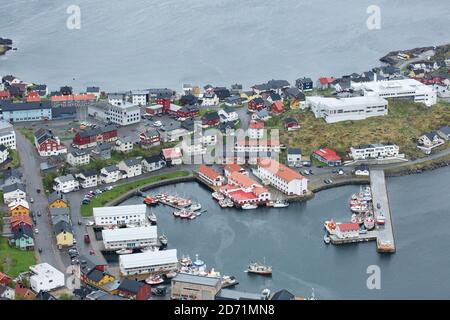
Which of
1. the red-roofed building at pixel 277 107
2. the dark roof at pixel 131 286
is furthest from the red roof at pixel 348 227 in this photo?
the red-roofed building at pixel 277 107

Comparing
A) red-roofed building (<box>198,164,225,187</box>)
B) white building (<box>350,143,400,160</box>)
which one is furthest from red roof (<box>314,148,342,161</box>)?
red-roofed building (<box>198,164,225,187</box>)

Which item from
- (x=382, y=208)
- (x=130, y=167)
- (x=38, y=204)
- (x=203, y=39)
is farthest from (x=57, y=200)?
(x=203, y=39)

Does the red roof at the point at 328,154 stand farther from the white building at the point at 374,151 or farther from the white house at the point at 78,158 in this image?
the white house at the point at 78,158

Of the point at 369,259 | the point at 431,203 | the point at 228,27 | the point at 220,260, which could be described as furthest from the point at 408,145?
the point at 228,27

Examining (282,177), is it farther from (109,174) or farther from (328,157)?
(109,174)

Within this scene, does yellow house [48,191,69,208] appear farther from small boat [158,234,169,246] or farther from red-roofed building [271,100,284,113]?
red-roofed building [271,100,284,113]

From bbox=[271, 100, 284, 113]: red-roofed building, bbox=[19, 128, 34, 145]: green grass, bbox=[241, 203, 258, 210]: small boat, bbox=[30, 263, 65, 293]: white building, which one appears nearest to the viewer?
bbox=[30, 263, 65, 293]: white building
